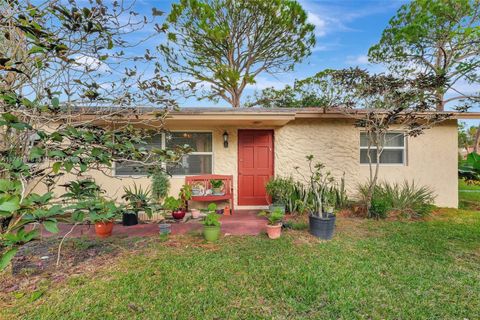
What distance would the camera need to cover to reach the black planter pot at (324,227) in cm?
431

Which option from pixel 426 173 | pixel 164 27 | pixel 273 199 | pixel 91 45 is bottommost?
pixel 273 199

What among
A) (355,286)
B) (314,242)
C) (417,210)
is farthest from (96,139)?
(417,210)

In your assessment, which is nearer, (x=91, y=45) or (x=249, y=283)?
(x=249, y=283)

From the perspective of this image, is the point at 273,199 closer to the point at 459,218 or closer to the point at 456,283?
the point at 456,283

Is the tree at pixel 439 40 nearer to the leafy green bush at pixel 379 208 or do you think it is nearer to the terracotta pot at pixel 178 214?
the leafy green bush at pixel 379 208

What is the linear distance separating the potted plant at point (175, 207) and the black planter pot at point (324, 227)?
9.60 ft

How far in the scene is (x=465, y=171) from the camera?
22.0 feet

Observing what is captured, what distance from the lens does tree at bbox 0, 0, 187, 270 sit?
198cm

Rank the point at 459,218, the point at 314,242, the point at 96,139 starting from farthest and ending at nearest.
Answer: the point at 459,218, the point at 314,242, the point at 96,139

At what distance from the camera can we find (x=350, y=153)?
23.0ft

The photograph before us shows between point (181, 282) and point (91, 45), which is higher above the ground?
point (91, 45)

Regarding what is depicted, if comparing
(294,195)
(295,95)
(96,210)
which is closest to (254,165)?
(294,195)

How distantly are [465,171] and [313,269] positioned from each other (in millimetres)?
6487

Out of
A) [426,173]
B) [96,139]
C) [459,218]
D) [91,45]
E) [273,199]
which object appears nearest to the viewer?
[96,139]
